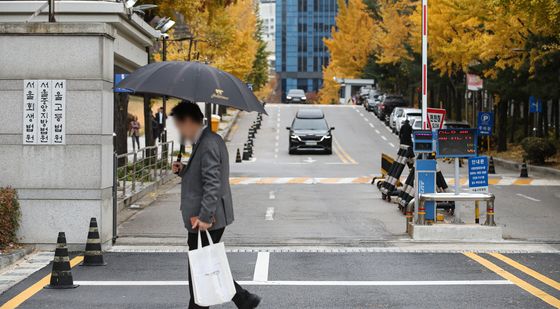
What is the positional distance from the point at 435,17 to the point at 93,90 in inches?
1293

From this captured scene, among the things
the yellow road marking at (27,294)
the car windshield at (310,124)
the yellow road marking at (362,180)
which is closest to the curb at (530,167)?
the yellow road marking at (362,180)

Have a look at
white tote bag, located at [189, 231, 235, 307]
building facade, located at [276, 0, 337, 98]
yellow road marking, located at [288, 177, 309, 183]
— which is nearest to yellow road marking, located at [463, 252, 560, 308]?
white tote bag, located at [189, 231, 235, 307]

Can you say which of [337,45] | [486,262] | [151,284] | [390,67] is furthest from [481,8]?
[337,45]

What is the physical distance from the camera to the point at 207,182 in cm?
728

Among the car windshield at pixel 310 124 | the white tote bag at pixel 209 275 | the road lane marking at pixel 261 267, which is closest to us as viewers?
the white tote bag at pixel 209 275

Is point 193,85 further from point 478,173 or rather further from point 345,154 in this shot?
point 345,154

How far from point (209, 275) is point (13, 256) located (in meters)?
5.01

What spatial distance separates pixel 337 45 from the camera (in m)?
83.4

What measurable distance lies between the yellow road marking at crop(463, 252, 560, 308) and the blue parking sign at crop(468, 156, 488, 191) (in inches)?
106

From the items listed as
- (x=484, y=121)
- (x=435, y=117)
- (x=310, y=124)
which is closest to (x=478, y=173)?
(x=435, y=117)

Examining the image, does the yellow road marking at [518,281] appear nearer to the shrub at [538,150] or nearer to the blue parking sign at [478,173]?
the blue parking sign at [478,173]

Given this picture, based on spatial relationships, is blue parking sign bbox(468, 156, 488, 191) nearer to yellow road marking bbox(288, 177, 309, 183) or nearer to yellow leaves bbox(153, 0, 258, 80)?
yellow road marking bbox(288, 177, 309, 183)

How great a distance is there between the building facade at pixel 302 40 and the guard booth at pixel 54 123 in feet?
462

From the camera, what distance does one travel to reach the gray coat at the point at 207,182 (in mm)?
7288
